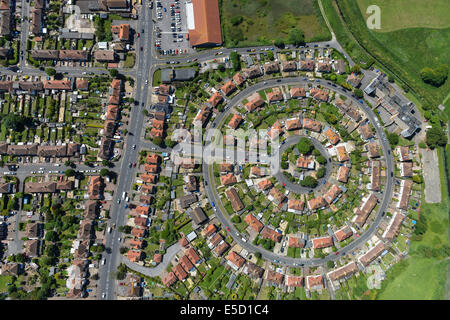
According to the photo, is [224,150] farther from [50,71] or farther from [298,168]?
[50,71]

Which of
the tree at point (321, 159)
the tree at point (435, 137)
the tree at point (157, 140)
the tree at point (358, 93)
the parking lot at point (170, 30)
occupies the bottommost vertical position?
the tree at point (321, 159)

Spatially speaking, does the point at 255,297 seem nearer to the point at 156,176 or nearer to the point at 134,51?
the point at 156,176

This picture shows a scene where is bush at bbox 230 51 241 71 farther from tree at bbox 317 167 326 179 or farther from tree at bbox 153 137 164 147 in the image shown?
tree at bbox 317 167 326 179

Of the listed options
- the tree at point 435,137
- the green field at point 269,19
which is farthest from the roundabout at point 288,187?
the green field at point 269,19

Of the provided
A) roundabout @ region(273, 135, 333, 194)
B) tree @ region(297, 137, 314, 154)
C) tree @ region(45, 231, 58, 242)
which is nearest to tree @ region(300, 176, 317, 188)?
roundabout @ region(273, 135, 333, 194)

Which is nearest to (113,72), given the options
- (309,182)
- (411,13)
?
(309,182)

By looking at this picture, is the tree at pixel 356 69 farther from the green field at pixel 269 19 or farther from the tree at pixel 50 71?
the tree at pixel 50 71
